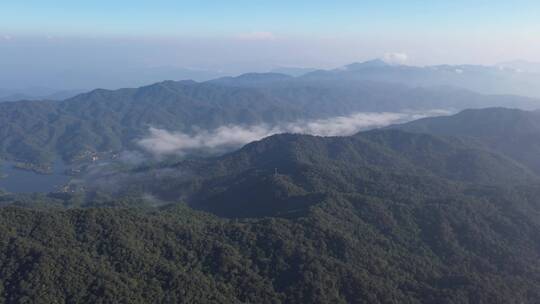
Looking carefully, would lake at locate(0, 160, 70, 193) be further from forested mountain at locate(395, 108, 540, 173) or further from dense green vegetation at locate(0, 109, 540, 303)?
forested mountain at locate(395, 108, 540, 173)

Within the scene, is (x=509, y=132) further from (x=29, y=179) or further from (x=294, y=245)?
(x=29, y=179)

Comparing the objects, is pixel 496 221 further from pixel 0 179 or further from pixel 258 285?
pixel 0 179

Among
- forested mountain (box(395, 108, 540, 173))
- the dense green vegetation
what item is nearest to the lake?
the dense green vegetation

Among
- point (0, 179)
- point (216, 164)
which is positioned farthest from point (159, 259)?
point (0, 179)

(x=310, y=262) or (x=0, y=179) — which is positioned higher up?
(x=310, y=262)

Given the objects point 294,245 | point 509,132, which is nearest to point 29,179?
point 294,245

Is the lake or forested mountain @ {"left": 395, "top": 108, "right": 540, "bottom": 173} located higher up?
forested mountain @ {"left": 395, "top": 108, "right": 540, "bottom": 173}

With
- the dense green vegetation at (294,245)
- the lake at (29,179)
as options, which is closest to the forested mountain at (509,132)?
the dense green vegetation at (294,245)
